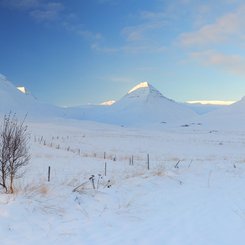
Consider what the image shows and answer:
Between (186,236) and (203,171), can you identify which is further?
(203,171)

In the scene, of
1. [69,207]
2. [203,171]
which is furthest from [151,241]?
[203,171]

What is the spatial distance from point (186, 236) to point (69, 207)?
3.25 metres

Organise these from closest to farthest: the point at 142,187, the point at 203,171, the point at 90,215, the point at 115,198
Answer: the point at 90,215, the point at 115,198, the point at 142,187, the point at 203,171

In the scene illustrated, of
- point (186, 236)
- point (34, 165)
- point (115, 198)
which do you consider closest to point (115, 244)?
point (186, 236)

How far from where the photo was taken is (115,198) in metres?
11.3

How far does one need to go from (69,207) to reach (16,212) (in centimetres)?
152

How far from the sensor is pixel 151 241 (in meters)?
7.82

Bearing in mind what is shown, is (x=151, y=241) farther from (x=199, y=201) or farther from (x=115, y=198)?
(x=199, y=201)

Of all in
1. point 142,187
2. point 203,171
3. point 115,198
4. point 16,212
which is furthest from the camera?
point 203,171

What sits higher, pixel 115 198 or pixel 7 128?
pixel 7 128

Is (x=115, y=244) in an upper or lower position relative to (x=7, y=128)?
lower

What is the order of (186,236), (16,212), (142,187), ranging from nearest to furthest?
(186,236), (16,212), (142,187)

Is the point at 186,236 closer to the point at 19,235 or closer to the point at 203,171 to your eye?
the point at 19,235

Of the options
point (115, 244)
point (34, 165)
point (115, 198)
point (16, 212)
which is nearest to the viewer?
point (115, 244)
